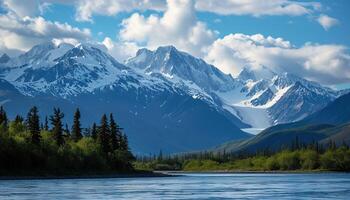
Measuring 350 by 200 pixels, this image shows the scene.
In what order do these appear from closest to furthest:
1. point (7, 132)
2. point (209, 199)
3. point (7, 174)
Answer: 1. point (209, 199)
2. point (7, 174)
3. point (7, 132)

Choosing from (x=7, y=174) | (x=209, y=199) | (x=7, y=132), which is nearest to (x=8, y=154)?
(x=7, y=174)

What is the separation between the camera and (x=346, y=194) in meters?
122

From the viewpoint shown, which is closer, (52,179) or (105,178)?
(52,179)

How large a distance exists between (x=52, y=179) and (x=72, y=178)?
697 cm

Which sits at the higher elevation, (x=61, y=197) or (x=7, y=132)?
(x=7, y=132)

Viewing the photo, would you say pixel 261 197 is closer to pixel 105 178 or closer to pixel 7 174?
pixel 7 174

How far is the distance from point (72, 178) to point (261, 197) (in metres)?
82.3

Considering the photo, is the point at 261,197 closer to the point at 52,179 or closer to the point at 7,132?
the point at 52,179

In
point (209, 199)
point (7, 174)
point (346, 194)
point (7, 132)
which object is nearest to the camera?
point (209, 199)

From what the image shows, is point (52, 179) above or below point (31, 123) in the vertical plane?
below

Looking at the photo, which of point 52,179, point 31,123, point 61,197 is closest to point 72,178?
point 52,179

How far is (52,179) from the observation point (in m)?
183

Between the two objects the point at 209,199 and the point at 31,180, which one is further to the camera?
the point at 31,180

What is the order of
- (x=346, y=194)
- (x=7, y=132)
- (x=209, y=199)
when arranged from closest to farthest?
(x=209, y=199), (x=346, y=194), (x=7, y=132)
